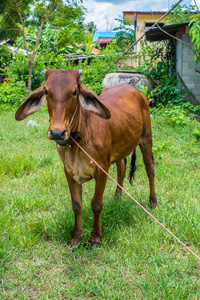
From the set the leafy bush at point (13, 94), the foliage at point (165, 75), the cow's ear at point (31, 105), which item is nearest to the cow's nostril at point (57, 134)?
the cow's ear at point (31, 105)

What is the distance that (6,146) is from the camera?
19.4 feet

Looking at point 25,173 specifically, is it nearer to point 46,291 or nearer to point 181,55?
point 46,291

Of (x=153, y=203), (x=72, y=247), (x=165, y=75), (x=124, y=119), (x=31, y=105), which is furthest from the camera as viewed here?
(x=165, y=75)

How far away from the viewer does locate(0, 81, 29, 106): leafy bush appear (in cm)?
1138

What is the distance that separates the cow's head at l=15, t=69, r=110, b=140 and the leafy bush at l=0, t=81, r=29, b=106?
9.38 meters

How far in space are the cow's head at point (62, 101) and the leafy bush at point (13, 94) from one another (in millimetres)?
9384

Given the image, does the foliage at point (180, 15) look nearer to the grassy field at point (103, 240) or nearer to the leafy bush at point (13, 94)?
the leafy bush at point (13, 94)

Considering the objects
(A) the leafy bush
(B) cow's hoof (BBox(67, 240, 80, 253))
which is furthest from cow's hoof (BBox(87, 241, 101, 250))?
(A) the leafy bush

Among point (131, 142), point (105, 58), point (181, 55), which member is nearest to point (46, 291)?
point (131, 142)

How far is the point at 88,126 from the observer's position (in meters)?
2.68

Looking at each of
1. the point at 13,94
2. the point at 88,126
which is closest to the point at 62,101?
the point at 88,126

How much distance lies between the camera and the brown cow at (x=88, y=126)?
2.25m

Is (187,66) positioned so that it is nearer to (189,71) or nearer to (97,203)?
(189,71)

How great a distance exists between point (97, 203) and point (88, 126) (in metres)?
0.72
